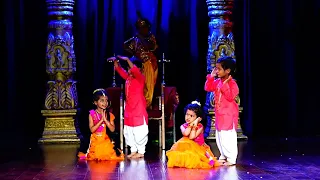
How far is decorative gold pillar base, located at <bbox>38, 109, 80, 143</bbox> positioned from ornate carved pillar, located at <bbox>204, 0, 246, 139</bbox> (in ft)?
5.97

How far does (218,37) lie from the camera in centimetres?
1007

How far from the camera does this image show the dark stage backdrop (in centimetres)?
1039

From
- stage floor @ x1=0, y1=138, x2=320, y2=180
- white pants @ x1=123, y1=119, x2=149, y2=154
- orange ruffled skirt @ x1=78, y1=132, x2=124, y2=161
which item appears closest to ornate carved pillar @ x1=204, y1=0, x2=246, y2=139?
stage floor @ x1=0, y1=138, x2=320, y2=180

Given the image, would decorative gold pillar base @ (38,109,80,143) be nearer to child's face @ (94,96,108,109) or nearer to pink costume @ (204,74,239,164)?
child's face @ (94,96,108,109)

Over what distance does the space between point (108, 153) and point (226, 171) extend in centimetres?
153

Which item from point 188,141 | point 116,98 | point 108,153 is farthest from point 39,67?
point 188,141

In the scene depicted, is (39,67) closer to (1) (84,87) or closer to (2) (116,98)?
(1) (84,87)

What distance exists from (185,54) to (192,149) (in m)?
3.57

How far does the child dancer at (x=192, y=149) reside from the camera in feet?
23.4

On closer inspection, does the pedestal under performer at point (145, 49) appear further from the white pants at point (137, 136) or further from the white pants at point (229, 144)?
the white pants at point (229, 144)

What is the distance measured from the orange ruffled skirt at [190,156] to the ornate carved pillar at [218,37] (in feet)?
9.13

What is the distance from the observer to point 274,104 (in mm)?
10789

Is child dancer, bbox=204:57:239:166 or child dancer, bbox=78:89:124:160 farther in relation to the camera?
child dancer, bbox=78:89:124:160

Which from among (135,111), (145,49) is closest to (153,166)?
(135,111)
